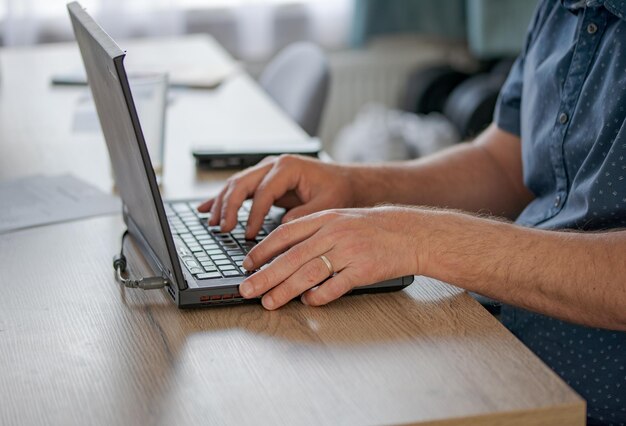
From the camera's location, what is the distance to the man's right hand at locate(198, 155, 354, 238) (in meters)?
1.18

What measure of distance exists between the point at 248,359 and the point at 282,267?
0.13 m

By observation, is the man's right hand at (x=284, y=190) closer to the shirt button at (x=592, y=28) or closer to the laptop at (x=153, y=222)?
the laptop at (x=153, y=222)

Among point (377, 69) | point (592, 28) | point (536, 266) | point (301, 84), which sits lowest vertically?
point (377, 69)

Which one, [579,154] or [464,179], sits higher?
[579,154]

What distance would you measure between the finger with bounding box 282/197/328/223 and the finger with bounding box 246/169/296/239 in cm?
3

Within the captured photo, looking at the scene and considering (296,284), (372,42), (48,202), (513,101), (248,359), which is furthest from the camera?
(372,42)

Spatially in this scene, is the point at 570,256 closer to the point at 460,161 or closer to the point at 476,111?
the point at 460,161

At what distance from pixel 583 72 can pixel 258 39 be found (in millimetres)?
2229

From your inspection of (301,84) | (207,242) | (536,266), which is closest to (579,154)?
(536,266)

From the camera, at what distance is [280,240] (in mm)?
986

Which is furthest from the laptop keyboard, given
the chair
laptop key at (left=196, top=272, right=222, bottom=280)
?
the chair

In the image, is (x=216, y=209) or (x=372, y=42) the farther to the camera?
(x=372, y=42)

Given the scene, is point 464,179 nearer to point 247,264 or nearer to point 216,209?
point 216,209

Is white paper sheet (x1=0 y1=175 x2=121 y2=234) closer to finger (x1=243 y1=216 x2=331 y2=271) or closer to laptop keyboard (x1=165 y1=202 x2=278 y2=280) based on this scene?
laptop keyboard (x1=165 y1=202 x2=278 y2=280)
